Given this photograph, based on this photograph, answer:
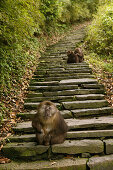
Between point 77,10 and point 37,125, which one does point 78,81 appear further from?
point 77,10

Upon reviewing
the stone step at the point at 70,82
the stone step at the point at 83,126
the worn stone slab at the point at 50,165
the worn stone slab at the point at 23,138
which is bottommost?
the worn stone slab at the point at 50,165

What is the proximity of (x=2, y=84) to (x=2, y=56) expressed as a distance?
30.3 inches

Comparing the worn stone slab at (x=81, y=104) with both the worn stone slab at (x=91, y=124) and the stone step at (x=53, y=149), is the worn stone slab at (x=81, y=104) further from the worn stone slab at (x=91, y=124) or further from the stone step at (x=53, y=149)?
the stone step at (x=53, y=149)

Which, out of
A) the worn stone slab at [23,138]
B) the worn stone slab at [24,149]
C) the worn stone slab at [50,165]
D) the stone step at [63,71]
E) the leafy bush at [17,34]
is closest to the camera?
the worn stone slab at [50,165]

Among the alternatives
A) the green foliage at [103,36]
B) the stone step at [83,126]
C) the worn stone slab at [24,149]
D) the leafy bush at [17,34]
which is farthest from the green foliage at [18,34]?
the green foliage at [103,36]

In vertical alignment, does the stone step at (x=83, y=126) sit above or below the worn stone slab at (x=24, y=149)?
above

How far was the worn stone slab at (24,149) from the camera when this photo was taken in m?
3.27

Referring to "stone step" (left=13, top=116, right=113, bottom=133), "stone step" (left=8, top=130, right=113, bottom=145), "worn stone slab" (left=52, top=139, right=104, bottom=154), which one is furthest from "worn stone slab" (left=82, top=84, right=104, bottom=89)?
"worn stone slab" (left=52, top=139, right=104, bottom=154)

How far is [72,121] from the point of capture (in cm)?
415

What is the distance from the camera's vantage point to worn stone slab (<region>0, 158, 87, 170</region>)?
9.89 feet

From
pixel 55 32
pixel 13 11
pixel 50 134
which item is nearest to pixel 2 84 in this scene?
pixel 13 11

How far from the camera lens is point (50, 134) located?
10.6 feet

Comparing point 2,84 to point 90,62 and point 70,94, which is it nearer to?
point 70,94

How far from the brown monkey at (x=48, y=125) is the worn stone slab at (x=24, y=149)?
0.11 metres
